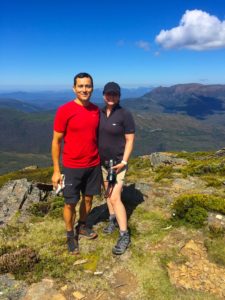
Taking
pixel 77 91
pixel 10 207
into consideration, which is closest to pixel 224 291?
pixel 77 91

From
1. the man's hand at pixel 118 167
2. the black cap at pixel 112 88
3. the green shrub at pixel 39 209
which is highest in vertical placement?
the black cap at pixel 112 88

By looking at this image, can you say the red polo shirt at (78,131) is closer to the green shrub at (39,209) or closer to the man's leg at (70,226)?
the man's leg at (70,226)

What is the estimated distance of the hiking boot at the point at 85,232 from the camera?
9367 millimetres

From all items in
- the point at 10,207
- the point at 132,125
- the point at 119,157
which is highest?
the point at 132,125

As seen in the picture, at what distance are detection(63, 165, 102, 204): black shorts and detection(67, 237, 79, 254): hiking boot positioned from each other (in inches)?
45.1

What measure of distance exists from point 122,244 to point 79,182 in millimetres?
2028

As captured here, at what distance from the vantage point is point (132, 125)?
8.57 m

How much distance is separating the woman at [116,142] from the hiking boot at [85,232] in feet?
3.18

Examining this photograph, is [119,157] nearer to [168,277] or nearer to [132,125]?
[132,125]

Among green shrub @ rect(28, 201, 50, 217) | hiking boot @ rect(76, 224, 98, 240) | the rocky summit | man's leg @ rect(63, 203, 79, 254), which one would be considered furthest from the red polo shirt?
green shrub @ rect(28, 201, 50, 217)

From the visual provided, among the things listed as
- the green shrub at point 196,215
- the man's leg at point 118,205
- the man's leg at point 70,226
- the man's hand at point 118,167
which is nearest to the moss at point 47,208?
the man's leg at point 70,226

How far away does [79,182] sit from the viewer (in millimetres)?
8453

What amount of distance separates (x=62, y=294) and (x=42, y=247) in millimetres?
2265

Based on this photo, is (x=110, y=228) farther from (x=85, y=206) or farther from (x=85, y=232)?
(x=85, y=206)
